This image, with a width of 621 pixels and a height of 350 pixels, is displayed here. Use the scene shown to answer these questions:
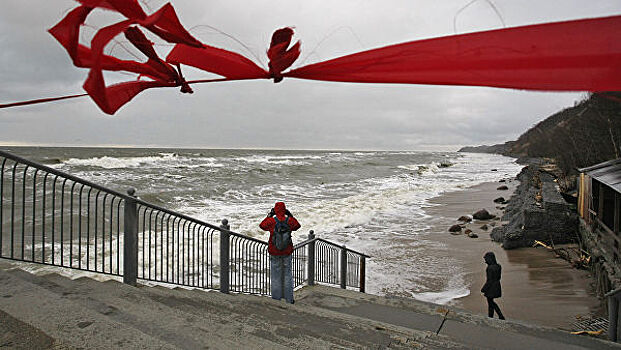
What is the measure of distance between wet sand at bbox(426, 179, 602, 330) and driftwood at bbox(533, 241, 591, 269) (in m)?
0.18

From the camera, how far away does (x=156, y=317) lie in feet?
10.4

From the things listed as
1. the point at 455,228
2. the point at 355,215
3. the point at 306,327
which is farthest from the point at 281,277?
the point at 355,215

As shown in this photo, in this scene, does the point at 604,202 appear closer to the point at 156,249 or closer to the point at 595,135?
the point at 156,249

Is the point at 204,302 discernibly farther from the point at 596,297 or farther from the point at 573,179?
the point at 573,179

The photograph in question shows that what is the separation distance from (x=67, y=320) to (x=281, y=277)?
3.07 m

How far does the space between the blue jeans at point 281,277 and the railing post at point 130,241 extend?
1903mm

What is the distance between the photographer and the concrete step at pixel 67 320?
8.43 ft

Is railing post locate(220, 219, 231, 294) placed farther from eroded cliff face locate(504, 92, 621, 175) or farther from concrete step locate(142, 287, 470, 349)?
eroded cliff face locate(504, 92, 621, 175)

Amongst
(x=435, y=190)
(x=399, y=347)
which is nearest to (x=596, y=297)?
(x=399, y=347)

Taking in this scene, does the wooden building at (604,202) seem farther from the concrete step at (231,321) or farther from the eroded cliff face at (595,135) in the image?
the concrete step at (231,321)

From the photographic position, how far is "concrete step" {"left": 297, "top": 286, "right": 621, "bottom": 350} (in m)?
4.23

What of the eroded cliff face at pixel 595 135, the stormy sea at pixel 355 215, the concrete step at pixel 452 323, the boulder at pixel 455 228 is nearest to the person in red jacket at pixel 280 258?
the concrete step at pixel 452 323

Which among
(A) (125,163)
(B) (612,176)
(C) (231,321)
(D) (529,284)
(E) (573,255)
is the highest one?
(A) (125,163)

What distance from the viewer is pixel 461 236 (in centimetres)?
1415
